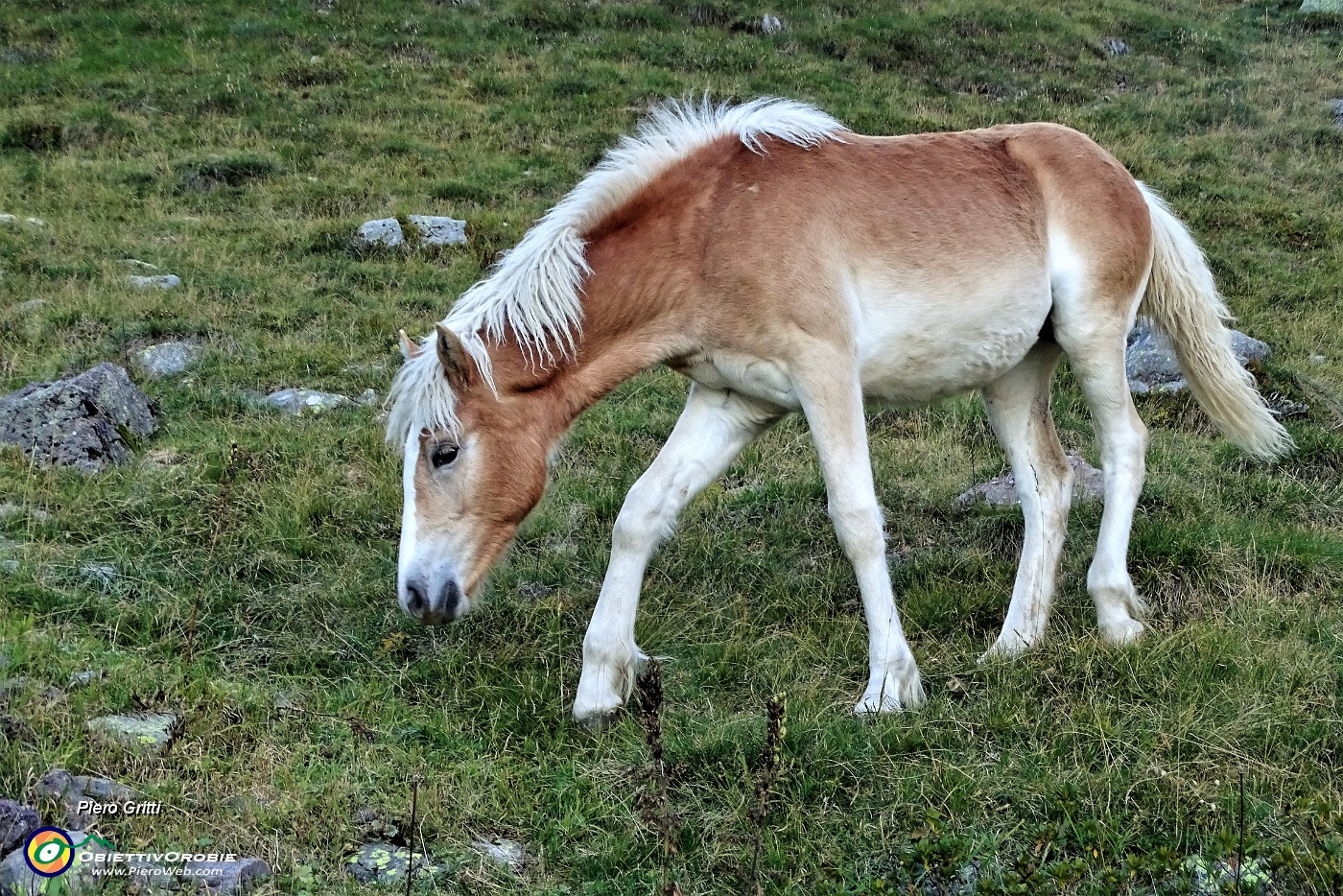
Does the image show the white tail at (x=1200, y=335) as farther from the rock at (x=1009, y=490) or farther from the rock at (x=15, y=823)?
the rock at (x=15, y=823)

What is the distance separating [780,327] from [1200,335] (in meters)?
2.67

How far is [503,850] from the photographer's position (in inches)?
138

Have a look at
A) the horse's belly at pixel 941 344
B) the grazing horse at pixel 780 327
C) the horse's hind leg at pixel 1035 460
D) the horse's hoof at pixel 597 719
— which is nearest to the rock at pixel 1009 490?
the horse's hind leg at pixel 1035 460

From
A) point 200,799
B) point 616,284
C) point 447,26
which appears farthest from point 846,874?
point 447,26

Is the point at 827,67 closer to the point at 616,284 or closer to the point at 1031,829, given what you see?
the point at 616,284

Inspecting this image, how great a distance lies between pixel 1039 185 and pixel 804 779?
317 cm

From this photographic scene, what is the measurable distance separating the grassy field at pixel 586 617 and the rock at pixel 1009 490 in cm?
12

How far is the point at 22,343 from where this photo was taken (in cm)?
794

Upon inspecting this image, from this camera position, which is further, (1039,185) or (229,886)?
(1039,185)

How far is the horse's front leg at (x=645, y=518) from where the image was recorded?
4555 mm

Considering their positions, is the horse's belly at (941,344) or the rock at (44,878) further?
the horse's belly at (941,344)

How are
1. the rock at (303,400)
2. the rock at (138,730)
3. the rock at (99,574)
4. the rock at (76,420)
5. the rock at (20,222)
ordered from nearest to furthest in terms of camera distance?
1. the rock at (138,730)
2. the rock at (99,574)
3. the rock at (76,420)
4. the rock at (303,400)
5. the rock at (20,222)

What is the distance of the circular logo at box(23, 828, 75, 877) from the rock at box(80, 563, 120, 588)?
6.84ft

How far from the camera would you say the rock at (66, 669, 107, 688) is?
4043 mm
